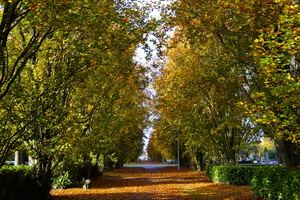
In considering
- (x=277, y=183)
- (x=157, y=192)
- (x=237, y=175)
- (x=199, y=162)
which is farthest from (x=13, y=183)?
(x=199, y=162)

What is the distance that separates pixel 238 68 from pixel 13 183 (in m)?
10.1

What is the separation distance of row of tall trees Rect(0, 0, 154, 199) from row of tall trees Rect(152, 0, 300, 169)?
2746 millimetres

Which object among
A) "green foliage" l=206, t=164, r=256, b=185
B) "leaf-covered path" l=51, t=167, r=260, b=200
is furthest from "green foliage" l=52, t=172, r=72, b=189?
"green foliage" l=206, t=164, r=256, b=185

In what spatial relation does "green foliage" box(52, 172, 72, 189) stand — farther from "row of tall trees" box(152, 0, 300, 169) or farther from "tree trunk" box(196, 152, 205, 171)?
"tree trunk" box(196, 152, 205, 171)

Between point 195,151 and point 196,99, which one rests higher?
point 196,99

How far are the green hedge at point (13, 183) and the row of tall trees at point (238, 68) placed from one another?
8.81 metres

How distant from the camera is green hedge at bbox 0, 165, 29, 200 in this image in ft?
35.0

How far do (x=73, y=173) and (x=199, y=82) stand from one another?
380 inches

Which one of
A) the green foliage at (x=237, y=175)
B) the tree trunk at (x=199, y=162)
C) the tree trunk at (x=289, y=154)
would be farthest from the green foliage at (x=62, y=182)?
the tree trunk at (x=199, y=162)

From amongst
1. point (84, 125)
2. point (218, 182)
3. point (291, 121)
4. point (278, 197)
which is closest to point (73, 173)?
point (84, 125)

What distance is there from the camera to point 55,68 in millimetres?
11273

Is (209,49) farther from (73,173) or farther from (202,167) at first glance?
(202,167)

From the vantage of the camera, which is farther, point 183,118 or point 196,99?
point 183,118

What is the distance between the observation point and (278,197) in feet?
30.0
